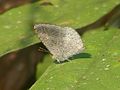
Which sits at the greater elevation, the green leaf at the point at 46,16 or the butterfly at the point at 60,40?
the green leaf at the point at 46,16

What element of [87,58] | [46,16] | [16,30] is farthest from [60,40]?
[87,58]

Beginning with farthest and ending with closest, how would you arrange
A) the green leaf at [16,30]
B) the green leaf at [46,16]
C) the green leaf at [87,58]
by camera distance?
the green leaf at [46,16] → the green leaf at [16,30] → the green leaf at [87,58]

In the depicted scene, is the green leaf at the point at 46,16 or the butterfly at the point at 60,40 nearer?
the green leaf at the point at 46,16

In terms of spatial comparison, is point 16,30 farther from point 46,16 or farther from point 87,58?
point 87,58

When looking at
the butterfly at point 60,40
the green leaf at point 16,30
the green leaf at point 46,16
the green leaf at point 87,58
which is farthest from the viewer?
the butterfly at point 60,40

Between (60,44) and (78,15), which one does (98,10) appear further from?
(60,44)

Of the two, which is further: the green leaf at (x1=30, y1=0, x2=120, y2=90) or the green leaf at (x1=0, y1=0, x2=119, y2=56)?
the green leaf at (x1=0, y1=0, x2=119, y2=56)

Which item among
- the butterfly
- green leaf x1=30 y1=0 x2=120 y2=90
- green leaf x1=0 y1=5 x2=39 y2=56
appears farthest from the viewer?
the butterfly
